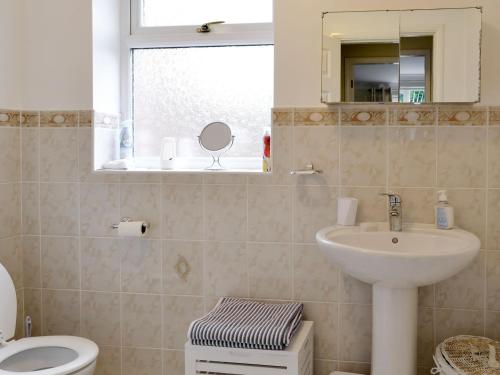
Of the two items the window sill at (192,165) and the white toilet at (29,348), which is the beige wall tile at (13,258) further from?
the window sill at (192,165)

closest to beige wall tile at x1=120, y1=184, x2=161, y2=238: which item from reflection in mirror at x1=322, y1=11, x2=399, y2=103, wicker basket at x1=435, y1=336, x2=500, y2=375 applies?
reflection in mirror at x1=322, y1=11, x2=399, y2=103

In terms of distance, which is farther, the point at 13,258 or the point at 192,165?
the point at 192,165

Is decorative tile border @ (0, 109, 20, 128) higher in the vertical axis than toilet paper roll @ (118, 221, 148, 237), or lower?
higher

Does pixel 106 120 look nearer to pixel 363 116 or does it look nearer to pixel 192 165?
pixel 192 165

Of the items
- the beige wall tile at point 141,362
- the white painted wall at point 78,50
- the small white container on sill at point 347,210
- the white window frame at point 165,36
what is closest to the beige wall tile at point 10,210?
the white painted wall at point 78,50

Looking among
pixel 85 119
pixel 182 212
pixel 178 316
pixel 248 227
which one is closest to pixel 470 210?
pixel 248 227

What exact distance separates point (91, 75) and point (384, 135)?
1.27 m

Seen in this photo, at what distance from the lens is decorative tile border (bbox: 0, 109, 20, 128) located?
249cm

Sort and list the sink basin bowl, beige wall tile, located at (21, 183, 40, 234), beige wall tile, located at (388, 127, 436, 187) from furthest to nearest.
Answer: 1. beige wall tile, located at (21, 183, 40, 234)
2. beige wall tile, located at (388, 127, 436, 187)
3. the sink basin bowl

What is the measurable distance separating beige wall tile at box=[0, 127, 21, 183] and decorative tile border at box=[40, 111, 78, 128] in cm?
13

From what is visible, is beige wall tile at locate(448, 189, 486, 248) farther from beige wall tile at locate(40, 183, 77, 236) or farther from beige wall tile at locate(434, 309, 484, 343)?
beige wall tile at locate(40, 183, 77, 236)

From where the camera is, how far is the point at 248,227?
8.02 ft

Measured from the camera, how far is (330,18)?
230cm

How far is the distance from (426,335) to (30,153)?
1850 mm
